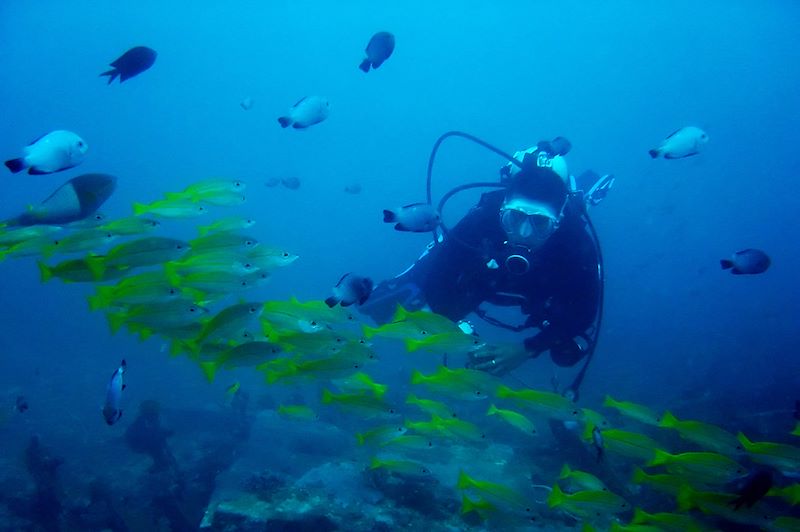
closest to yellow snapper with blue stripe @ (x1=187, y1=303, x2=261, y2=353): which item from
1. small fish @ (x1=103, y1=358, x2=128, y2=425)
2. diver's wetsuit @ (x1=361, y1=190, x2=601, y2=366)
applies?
small fish @ (x1=103, y1=358, x2=128, y2=425)

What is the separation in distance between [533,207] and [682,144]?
2100 mm

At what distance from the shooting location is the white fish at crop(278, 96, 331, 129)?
5.20 m

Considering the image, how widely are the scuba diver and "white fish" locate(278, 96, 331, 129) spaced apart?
1815 mm

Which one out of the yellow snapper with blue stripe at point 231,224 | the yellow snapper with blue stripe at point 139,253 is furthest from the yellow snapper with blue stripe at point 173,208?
the yellow snapper with blue stripe at point 139,253

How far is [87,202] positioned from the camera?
2980 mm

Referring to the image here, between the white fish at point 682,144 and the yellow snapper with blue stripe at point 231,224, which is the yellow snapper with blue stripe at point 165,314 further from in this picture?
the white fish at point 682,144

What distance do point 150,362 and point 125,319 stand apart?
23334 millimetres

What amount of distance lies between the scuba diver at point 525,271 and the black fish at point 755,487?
1.78 m

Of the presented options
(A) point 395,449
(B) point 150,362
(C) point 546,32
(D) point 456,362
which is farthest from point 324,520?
(C) point 546,32

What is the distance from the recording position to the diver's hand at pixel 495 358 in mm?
5000

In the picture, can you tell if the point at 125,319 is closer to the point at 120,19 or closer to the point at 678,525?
the point at 678,525

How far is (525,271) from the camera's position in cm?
522

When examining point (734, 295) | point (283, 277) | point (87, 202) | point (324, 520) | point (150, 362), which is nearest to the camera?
point (87, 202)

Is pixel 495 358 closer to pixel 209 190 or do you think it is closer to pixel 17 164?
pixel 209 190
